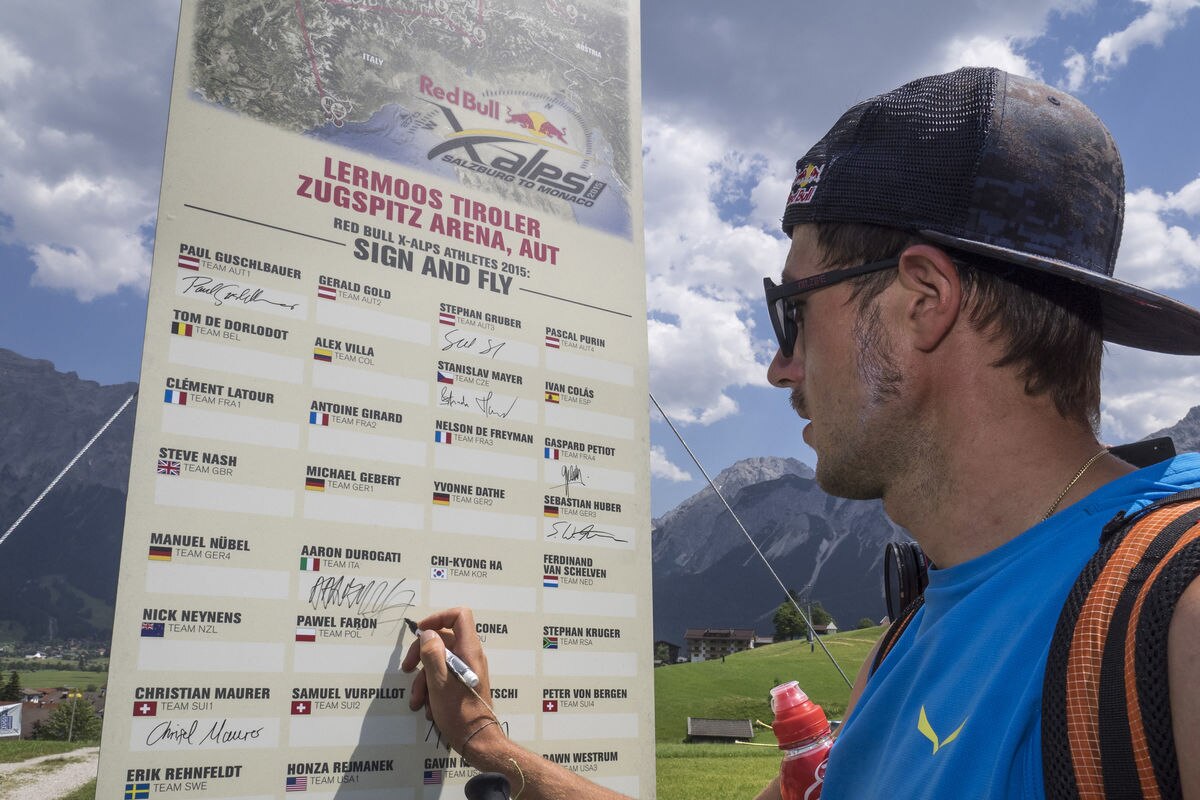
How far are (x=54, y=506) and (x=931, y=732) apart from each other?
185 metres

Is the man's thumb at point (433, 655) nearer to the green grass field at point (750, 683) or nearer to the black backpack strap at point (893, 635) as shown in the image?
the black backpack strap at point (893, 635)

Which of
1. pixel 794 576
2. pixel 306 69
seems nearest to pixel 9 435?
pixel 794 576

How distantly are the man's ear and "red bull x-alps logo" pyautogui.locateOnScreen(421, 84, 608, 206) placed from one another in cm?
174

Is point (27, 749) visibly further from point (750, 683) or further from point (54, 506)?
point (54, 506)

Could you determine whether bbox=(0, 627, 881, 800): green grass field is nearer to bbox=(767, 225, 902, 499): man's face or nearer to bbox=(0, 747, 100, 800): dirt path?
bbox=(0, 747, 100, 800): dirt path

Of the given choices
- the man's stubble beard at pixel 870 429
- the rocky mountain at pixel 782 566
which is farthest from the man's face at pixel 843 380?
the rocky mountain at pixel 782 566

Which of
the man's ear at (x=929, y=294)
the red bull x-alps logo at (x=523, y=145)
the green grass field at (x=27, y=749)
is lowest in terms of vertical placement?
the green grass field at (x=27, y=749)

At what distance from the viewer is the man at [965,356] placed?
3.41 ft

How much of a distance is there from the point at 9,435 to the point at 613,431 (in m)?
178

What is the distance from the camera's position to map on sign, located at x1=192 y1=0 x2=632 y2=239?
2.25 metres

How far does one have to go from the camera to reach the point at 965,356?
1.18 meters
